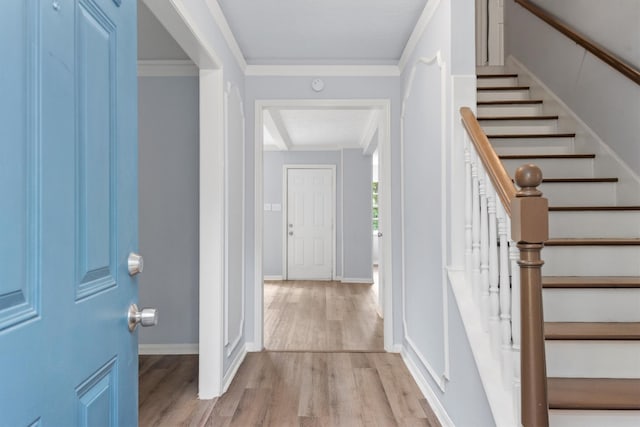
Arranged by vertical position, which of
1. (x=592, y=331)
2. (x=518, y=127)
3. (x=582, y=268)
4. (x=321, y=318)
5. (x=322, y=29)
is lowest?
(x=321, y=318)

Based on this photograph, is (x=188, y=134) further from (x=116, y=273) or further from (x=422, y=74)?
(x=116, y=273)

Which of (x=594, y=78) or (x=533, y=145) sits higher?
(x=594, y=78)

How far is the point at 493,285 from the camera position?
1611 millimetres

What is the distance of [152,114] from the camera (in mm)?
3309

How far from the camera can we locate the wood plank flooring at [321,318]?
3.60 meters

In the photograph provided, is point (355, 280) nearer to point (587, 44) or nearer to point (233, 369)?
point (233, 369)

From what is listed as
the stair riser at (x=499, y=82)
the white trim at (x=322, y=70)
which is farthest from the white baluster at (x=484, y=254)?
the stair riser at (x=499, y=82)

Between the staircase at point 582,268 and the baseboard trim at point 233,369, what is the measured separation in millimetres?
1895

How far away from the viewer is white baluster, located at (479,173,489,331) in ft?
5.52

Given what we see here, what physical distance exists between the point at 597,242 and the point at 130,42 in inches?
85.7

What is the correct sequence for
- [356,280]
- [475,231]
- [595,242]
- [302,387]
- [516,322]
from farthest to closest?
[356,280]
[302,387]
[595,242]
[475,231]
[516,322]

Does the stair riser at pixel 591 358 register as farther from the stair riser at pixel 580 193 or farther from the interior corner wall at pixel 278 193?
the interior corner wall at pixel 278 193

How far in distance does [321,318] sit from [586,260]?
299 centimetres

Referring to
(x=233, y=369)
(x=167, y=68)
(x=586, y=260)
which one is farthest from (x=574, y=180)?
(x=167, y=68)
